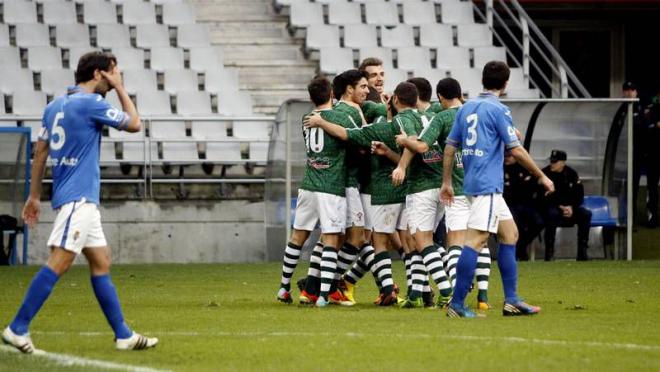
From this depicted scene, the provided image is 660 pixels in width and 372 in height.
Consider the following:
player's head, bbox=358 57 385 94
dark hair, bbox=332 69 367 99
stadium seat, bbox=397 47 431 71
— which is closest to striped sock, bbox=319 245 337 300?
dark hair, bbox=332 69 367 99

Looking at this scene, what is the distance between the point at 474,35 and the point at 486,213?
1398 centimetres

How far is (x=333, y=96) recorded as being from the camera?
42.8 feet

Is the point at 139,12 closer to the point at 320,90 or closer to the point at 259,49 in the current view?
the point at 259,49

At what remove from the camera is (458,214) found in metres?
12.1

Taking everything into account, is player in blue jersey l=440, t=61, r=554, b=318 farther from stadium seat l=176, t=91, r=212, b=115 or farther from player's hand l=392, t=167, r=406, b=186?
stadium seat l=176, t=91, r=212, b=115

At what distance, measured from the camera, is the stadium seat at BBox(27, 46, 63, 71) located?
22734 millimetres

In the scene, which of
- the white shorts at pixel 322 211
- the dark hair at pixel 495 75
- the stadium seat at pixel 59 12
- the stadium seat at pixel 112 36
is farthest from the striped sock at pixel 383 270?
the stadium seat at pixel 59 12

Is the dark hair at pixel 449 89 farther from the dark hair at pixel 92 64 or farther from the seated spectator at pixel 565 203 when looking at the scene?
the seated spectator at pixel 565 203

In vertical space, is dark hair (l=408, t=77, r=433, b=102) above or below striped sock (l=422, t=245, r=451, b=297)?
above

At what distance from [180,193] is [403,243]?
338 inches

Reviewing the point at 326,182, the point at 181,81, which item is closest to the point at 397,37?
the point at 181,81

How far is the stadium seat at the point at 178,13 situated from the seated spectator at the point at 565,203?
6934mm

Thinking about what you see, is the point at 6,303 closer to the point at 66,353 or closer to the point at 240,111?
the point at 66,353

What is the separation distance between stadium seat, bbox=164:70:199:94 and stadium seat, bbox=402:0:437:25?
3938 mm
